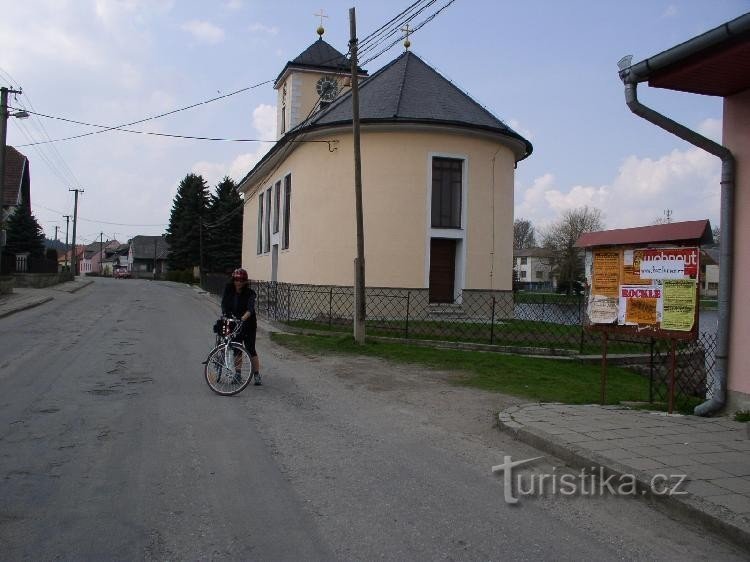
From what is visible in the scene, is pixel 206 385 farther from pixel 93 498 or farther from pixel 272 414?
pixel 93 498

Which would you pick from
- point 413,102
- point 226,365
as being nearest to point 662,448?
point 226,365

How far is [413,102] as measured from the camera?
884 inches

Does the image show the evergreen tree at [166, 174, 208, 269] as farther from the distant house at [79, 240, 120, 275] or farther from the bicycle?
the distant house at [79, 240, 120, 275]

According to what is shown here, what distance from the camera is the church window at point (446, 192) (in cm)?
2200

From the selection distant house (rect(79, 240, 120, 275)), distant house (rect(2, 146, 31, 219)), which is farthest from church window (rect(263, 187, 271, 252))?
distant house (rect(79, 240, 120, 275))

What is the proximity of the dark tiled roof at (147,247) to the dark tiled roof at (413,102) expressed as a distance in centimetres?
9035

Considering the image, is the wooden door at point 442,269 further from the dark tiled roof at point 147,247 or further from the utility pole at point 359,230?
the dark tiled roof at point 147,247

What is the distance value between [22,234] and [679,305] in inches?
2071

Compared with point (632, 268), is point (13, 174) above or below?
above

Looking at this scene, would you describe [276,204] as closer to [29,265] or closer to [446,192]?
[446,192]

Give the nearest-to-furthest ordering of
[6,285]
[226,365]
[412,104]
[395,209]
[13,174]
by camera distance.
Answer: [226,365]
[395,209]
[412,104]
[6,285]
[13,174]

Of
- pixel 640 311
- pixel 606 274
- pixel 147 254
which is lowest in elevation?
pixel 640 311

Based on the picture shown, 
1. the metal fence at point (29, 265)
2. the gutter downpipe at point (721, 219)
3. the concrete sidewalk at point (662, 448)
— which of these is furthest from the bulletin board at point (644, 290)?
the metal fence at point (29, 265)

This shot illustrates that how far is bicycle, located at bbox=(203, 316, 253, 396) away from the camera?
8.79m
